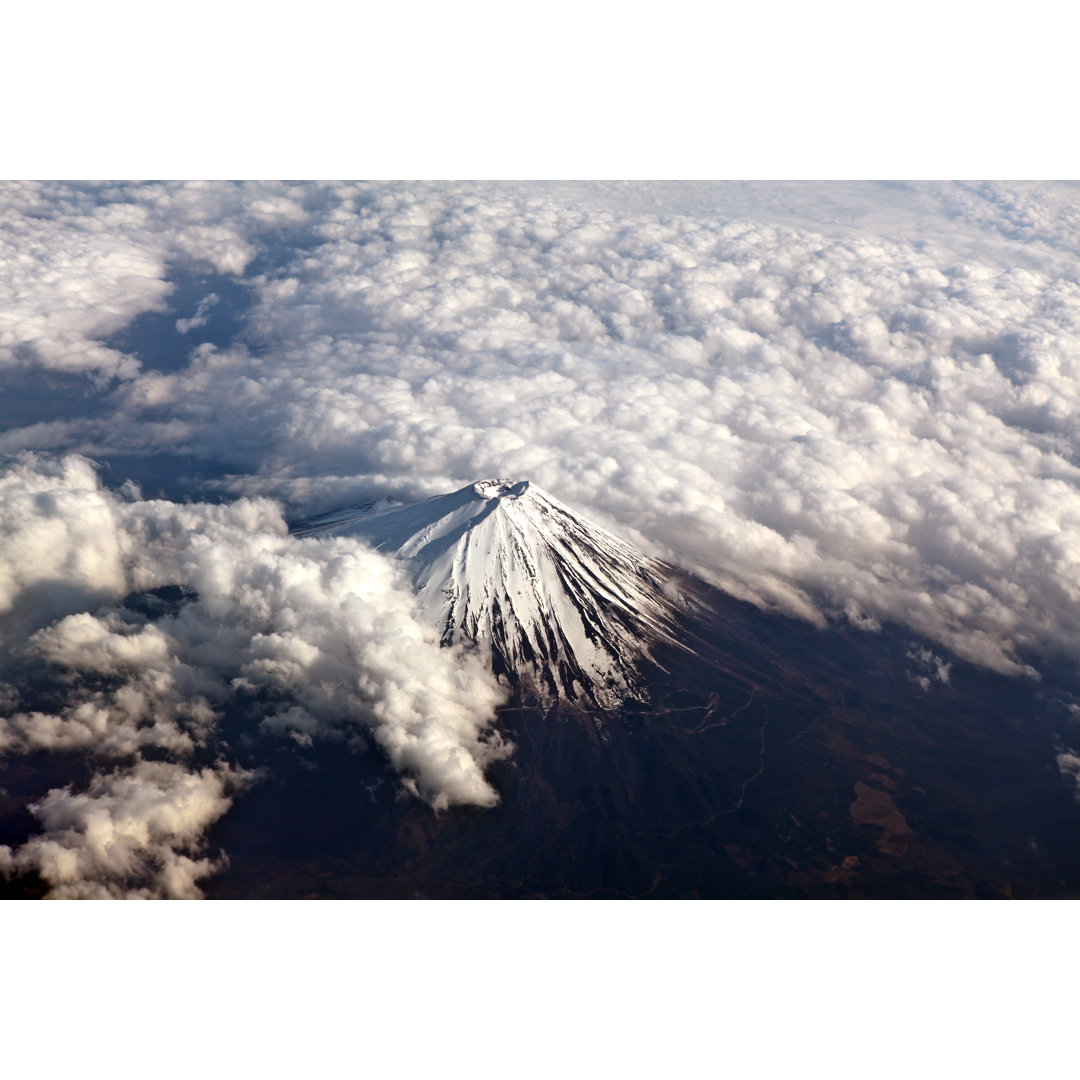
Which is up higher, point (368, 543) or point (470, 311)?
point (470, 311)

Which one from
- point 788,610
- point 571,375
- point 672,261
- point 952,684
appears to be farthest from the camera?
point 672,261

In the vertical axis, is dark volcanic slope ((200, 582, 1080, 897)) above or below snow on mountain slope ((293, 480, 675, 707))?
below

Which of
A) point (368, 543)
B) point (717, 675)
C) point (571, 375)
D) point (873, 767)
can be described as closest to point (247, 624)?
point (368, 543)

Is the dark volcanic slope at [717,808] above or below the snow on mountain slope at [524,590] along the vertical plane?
below

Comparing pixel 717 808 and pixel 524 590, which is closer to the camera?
pixel 717 808

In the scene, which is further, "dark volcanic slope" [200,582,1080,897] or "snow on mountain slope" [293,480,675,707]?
"snow on mountain slope" [293,480,675,707]

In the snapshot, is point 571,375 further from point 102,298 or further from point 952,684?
point 102,298

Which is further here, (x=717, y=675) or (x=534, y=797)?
(x=717, y=675)

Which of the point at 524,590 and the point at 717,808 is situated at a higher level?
the point at 524,590
